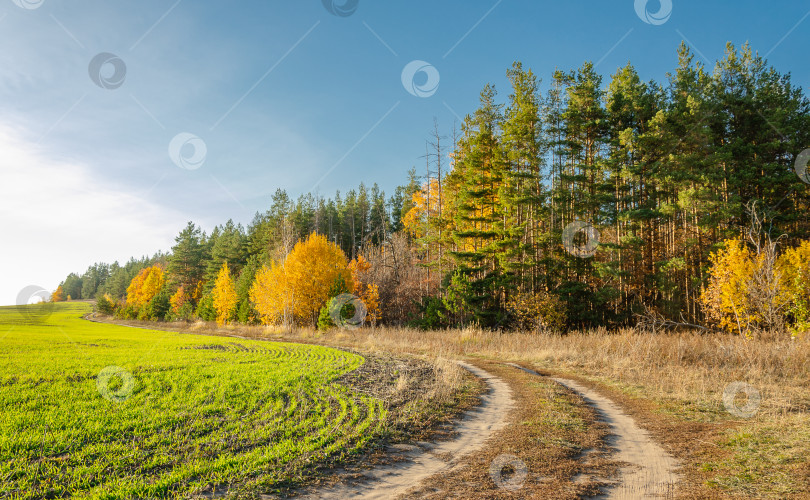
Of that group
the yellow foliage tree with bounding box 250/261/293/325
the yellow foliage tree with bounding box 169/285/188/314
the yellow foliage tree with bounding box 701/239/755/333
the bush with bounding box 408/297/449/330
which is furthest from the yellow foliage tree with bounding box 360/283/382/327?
the yellow foliage tree with bounding box 169/285/188/314

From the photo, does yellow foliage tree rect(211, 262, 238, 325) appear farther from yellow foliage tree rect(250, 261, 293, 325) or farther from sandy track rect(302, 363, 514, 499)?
sandy track rect(302, 363, 514, 499)

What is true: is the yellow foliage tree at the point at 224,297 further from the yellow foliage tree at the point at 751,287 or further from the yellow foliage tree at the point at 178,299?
the yellow foliage tree at the point at 751,287

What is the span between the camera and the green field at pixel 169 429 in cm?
501

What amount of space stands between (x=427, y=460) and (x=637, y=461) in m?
3.18

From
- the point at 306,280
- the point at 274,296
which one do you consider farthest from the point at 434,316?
the point at 274,296

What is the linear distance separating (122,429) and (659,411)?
11.0 m

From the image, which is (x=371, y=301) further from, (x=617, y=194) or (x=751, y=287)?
(x=751, y=287)

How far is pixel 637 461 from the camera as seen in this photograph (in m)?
5.95

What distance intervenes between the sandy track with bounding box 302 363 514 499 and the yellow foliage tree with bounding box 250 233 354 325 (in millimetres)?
28609

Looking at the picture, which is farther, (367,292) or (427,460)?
(367,292)

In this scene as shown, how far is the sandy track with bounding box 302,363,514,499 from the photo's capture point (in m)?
4.98

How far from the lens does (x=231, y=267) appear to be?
6488 cm

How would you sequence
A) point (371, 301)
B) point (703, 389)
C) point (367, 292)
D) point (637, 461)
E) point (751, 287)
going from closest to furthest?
point (637, 461) < point (703, 389) < point (751, 287) < point (371, 301) < point (367, 292)

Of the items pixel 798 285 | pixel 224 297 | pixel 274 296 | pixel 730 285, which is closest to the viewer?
pixel 798 285
